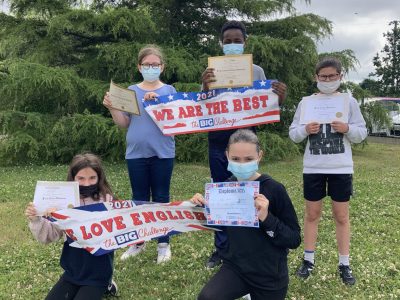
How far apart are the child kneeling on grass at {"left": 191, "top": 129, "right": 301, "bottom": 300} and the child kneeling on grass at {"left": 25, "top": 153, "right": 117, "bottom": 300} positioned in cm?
97

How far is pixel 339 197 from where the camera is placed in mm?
3912

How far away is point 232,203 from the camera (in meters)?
2.84

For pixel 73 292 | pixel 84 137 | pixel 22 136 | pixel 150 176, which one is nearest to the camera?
pixel 73 292

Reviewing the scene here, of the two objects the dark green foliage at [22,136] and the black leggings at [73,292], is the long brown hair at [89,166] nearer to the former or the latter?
the black leggings at [73,292]

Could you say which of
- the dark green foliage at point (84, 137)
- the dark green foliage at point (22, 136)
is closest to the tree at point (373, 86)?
the dark green foliage at point (84, 137)

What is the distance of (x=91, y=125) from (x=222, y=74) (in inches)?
335

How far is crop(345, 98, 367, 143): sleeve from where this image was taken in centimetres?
379

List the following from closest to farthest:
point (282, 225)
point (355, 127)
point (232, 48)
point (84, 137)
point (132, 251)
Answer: point (282, 225)
point (355, 127)
point (232, 48)
point (132, 251)
point (84, 137)

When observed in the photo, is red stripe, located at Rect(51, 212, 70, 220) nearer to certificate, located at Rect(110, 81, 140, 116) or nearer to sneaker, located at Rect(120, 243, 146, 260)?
certificate, located at Rect(110, 81, 140, 116)

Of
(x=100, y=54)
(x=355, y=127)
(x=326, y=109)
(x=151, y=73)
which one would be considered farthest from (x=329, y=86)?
(x=100, y=54)

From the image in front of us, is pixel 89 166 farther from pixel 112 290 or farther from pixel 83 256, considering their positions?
pixel 112 290

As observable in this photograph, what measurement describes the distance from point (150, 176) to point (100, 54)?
931 cm

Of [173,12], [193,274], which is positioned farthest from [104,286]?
[173,12]

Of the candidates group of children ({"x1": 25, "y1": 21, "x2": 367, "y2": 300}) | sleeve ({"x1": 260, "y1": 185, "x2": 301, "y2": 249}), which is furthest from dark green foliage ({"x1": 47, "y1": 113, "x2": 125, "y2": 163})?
sleeve ({"x1": 260, "y1": 185, "x2": 301, "y2": 249})
